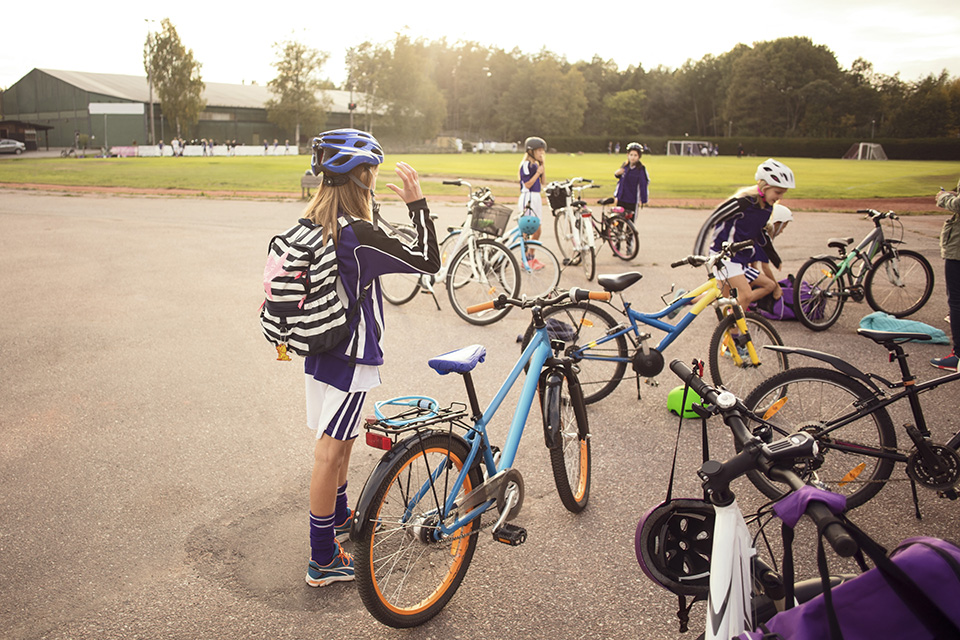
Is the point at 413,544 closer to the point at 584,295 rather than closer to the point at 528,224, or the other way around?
the point at 584,295

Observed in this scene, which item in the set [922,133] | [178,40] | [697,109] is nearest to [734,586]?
[922,133]

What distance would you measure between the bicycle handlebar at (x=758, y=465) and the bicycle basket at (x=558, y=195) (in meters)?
8.80

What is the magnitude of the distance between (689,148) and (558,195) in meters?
84.6

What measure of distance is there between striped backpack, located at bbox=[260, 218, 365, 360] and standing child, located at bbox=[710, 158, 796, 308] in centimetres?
464

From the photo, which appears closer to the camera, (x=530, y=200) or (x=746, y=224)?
(x=746, y=224)

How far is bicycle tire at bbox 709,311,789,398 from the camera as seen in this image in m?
5.51

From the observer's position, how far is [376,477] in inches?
110

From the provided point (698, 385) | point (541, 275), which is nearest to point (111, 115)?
point (541, 275)

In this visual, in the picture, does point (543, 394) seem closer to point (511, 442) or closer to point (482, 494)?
point (511, 442)

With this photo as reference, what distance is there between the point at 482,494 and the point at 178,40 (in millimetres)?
81827

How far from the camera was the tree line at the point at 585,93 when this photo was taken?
2785 inches

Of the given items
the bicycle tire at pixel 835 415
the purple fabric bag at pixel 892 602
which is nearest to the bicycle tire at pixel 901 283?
the bicycle tire at pixel 835 415

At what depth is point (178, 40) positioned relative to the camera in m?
72.1

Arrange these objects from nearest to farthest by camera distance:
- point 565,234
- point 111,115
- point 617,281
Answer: point 617,281, point 565,234, point 111,115
